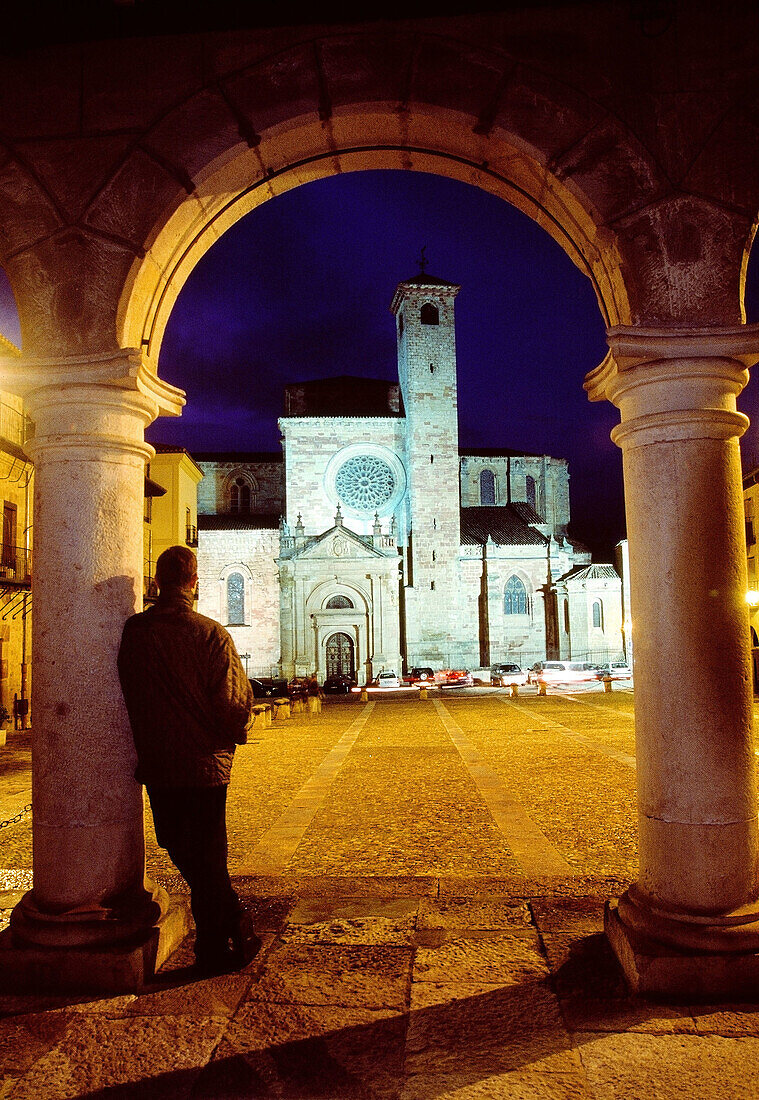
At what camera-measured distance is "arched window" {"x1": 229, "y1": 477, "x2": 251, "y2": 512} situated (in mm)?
45125

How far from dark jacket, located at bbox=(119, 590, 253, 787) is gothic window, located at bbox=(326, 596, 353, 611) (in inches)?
1323

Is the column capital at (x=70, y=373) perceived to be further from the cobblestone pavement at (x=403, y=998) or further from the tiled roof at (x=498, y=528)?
the tiled roof at (x=498, y=528)

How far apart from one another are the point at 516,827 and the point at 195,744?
149 inches

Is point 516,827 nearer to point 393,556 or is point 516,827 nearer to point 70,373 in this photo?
point 70,373

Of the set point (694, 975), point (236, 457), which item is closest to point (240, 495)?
point (236, 457)

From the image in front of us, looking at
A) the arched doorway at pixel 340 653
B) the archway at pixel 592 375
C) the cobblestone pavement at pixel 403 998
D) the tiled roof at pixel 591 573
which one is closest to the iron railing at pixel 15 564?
the cobblestone pavement at pixel 403 998

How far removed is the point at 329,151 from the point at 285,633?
33.3 meters

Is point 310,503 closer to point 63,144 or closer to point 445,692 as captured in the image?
point 445,692

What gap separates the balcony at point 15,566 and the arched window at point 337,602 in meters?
18.5

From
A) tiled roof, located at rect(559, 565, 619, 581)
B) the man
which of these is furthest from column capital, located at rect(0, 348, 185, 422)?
tiled roof, located at rect(559, 565, 619, 581)

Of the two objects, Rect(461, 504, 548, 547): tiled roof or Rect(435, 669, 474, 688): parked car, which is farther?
Rect(461, 504, 548, 547): tiled roof

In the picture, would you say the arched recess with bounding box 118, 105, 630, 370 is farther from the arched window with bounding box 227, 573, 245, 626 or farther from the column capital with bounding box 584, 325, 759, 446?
the arched window with bounding box 227, 573, 245, 626

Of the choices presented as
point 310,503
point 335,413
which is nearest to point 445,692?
point 310,503

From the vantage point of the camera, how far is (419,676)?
3412 centimetres
